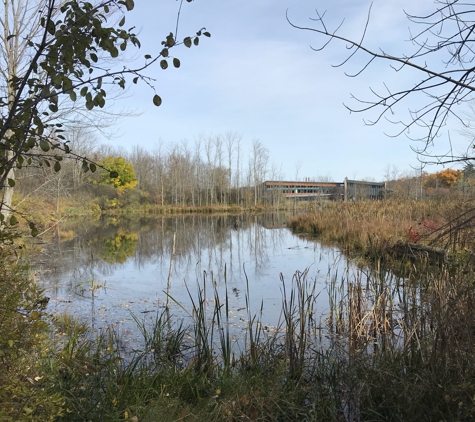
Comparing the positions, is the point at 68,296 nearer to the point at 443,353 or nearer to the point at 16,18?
the point at 16,18

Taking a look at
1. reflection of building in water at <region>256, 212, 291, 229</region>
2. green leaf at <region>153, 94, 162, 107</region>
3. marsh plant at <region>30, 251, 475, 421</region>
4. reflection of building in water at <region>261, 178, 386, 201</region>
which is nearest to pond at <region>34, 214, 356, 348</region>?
marsh plant at <region>30, 251, 475, 421</region>

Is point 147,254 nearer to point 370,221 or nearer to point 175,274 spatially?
point 175,274

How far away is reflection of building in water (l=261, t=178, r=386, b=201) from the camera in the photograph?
78.9 feet

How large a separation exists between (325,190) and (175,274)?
1349 inches

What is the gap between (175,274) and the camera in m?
9.80

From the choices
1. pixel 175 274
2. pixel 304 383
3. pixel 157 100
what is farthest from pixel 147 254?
pixel 157 100

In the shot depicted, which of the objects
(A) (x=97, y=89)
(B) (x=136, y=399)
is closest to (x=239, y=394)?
(B) (x=136, y=399)

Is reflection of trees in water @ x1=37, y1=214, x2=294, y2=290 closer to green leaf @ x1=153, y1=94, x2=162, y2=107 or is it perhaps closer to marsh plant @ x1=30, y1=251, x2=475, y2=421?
marsh plant @ x1=30, y1=251, x2=475, y2=421

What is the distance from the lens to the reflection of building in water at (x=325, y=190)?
2406 centimetres

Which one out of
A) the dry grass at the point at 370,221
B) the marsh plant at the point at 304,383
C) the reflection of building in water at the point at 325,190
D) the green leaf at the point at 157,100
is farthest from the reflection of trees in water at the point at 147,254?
the reflection of building in water at the point at 325,190

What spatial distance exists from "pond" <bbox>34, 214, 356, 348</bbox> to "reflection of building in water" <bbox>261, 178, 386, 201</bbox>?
8.08m

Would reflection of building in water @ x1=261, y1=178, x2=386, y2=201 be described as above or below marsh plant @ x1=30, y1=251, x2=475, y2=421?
above

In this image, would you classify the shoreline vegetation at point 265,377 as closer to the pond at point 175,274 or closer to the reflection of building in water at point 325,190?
the pond at point 175,274

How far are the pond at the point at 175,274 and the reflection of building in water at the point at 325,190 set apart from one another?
8.08m
